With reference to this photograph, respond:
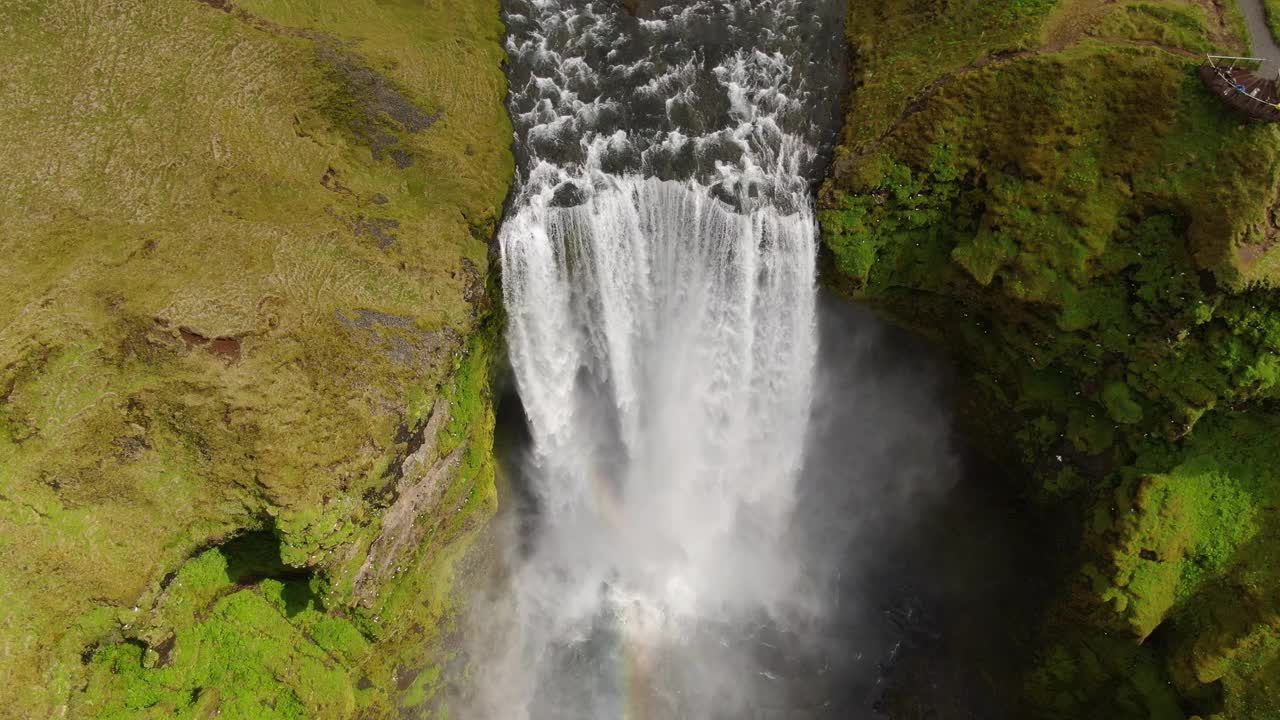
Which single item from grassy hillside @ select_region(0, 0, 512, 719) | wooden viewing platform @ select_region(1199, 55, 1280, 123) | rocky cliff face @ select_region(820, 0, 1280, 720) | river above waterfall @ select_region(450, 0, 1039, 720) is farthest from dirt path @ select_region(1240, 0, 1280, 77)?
grassy hillside @ select_region(0, 0, 512, 719)

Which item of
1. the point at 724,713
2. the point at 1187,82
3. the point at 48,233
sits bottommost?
the point at 724,713

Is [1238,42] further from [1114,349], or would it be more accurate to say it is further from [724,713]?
[724,713]

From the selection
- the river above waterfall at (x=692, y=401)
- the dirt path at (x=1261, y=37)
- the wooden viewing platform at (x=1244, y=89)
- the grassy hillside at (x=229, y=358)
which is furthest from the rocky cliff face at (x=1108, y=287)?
the grassy hillside at (x=229, y=358)

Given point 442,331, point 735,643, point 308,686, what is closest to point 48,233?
point 442,331

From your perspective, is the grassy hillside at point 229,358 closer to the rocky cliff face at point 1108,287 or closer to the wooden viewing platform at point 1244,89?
the rocky cliff face at point 1108,287

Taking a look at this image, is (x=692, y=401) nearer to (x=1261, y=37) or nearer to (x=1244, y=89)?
(x=1244, y=89)

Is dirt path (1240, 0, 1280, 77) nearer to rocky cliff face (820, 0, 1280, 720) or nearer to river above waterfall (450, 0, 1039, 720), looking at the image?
rocky cliff face (820, 0, 1280, 720)
